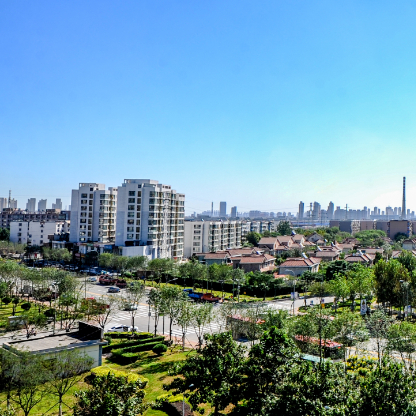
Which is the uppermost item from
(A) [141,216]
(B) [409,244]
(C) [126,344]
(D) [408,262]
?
(A) [141,216]

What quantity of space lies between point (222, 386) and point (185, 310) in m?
13.8

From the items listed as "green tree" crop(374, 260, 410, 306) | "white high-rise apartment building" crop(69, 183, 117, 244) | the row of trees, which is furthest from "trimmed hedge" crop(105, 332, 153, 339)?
"white high-rise apartment building" crop(69, 183, 117, 244)

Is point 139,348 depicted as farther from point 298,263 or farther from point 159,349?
point 298,263

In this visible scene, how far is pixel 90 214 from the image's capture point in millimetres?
77812

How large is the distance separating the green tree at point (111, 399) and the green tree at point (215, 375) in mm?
1972

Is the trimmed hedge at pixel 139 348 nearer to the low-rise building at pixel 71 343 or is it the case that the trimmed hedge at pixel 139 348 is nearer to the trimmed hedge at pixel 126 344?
the trimmed hedge at pixel 126 344

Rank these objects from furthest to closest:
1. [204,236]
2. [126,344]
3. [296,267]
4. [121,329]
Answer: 1. [204,236]
2. [296,267]
3. [121,329]
4. [126,344]

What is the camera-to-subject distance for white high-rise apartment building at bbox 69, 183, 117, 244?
77.4 meters

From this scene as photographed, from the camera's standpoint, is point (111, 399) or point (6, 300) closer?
point (111, 399)

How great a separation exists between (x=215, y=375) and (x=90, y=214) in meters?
66.8

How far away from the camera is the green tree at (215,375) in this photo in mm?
14656

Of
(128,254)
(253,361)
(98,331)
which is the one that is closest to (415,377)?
(253,361)

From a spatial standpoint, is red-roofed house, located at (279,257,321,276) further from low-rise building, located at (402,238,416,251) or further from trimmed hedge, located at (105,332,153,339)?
low-rise building, located at (402,238,416,251)

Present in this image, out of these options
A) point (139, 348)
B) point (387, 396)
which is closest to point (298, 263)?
point (139, 348)
